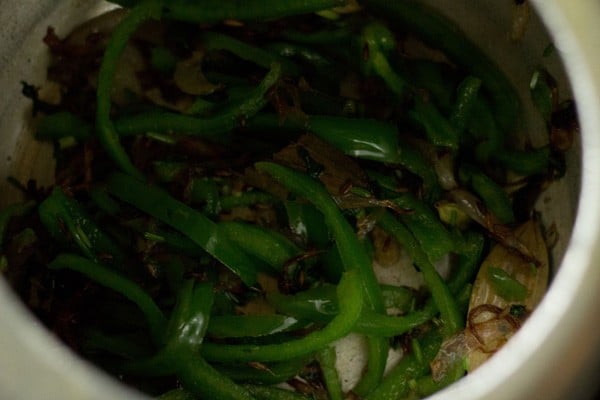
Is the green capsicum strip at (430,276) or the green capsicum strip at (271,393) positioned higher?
the green capsicum strip at (430,276)

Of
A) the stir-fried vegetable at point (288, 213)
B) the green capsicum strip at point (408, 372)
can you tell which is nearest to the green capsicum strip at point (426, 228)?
the stir-fried vegetable at point (288, 213)

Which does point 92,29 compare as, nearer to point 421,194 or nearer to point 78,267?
point 78,267

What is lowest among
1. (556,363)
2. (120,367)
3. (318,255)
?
(120,367)

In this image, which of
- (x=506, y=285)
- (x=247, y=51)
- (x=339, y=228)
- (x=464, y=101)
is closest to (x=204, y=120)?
(x=247, y=51)

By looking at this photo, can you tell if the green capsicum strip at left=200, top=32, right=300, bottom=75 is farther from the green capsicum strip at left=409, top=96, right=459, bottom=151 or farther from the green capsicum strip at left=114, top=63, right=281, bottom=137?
the green capsicum strip at left=409, top=96, right=459, bottom=151

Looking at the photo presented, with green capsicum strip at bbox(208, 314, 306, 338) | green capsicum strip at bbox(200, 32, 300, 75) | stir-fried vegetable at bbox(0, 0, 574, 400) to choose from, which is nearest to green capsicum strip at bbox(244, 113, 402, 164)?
stir-fried vegetable at bbox(0, 0, 574, 400)

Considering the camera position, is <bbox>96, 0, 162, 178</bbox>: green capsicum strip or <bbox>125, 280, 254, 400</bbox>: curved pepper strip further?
<bbox>96, 0, 162, 178</bbox>: green capsicum strip

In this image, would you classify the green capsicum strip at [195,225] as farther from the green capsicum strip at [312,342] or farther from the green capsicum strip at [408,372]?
the green capsicum strip at [408,372]

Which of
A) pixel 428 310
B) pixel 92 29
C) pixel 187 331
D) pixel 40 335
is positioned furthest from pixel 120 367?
pixel 92 29
